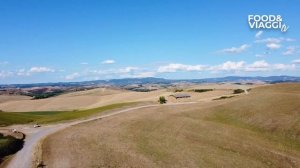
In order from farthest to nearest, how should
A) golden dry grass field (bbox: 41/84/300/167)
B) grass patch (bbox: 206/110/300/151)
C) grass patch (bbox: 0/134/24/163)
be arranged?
grass patch (bbox: 206/110/300/151), grass patch (bbox: 0/134/24/163), golden dry grass field (bbox: 41/84/300/167)

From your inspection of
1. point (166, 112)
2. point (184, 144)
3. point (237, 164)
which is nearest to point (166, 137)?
point (184, 144)

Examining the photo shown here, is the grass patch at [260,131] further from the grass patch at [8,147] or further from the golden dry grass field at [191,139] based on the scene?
the grass patch at [8,147]

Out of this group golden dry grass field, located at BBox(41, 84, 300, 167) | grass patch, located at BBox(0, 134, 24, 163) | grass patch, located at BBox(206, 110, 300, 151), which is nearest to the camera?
golden dry grass field, located at BBox(41, 84, 300, 167)

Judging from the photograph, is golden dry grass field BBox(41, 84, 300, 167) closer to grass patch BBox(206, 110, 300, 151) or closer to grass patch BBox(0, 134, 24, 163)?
grass patch BBox(206, 110, 300, 151)

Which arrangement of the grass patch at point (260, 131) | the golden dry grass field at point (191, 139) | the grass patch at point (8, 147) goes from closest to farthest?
the golden dry grass field at point (191, 139)
the grass patch at point (8, 147)
the grass patch at point (260, 131)

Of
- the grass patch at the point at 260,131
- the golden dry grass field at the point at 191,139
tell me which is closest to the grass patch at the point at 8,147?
the golden dry grass field at the point at 191,139

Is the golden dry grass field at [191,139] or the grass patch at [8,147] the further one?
the grass patch at [8,147]

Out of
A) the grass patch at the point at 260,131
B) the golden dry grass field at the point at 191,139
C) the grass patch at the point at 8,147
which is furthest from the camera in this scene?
the grass patch at the point at 260,131

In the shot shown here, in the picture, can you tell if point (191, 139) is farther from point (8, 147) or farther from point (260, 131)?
point (8, 147)

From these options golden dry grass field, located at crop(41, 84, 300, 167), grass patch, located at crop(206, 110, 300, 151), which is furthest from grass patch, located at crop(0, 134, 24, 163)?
grass patch, located at crop(206, 110, 300, 151)
